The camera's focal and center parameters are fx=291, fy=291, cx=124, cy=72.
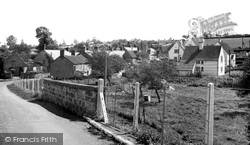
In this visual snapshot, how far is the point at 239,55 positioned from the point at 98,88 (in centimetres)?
7865

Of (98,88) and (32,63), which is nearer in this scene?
(98,88)

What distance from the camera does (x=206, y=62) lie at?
63.6 m

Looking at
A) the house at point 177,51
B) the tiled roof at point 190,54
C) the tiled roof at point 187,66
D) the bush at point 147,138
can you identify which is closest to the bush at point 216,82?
the tiled roof at point 187,66

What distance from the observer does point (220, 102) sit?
3020 cm

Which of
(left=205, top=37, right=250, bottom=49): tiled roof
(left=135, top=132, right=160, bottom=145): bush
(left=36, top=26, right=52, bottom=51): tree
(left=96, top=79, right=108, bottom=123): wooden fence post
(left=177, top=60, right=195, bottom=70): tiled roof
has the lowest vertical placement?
(left=135, top=132, right=160, bottom=145): bush

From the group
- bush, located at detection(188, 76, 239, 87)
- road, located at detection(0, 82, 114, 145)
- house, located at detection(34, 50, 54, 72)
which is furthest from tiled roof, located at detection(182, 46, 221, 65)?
road, located at detection(0, 82, 114, 145)

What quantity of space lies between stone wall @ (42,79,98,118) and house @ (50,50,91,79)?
46.0 metres

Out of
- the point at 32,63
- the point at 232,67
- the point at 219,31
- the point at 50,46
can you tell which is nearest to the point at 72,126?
the point at 232,67

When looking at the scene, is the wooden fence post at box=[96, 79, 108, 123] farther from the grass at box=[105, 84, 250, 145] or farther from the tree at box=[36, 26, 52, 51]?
the tree at box=[36, 26, 52, 51]

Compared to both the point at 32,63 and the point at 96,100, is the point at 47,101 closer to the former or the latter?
the point at 96,100

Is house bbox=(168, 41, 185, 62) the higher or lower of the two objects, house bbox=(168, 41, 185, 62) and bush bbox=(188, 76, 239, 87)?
the higher

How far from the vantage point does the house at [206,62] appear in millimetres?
61906

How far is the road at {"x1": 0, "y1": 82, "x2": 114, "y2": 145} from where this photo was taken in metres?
8.84

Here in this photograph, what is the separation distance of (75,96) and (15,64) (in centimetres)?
7212
